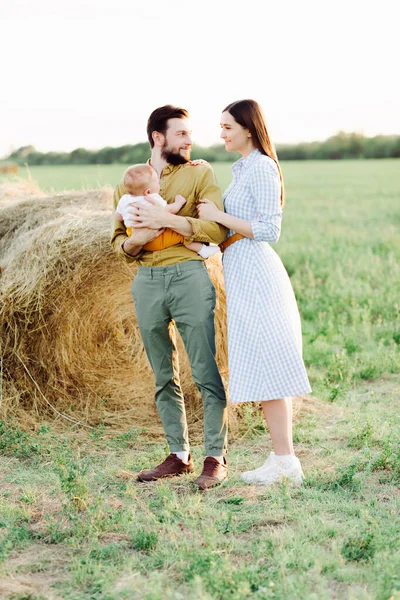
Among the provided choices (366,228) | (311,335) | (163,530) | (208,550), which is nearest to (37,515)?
(163,530)

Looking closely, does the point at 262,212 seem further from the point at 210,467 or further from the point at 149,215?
the point at 210,467

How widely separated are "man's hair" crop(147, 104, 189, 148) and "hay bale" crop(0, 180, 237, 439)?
4.02ft

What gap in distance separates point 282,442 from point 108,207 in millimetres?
2659

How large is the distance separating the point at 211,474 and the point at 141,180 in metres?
1.69

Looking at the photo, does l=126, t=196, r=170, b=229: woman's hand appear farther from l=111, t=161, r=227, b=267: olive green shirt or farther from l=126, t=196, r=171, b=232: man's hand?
l=111, t=161, r=227, b=267: olive green shirt

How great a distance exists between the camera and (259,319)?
4355 millimetres

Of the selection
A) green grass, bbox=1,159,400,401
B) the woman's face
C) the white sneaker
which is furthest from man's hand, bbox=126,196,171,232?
green grass, bbox=1,159,400,401

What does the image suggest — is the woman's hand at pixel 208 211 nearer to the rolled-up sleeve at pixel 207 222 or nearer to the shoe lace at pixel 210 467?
the rolled-up sleeve at pixel 207 222

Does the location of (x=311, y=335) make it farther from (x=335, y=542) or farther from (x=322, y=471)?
(x=335, y=542)

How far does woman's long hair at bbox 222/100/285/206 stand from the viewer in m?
4.29

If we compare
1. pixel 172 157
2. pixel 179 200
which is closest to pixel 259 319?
pixel 179 200

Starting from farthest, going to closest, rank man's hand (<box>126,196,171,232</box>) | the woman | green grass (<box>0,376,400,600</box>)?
the woman, man's hand (<box>126,196,171,232</box>), green grass (<box>0,376,400,600</box>)

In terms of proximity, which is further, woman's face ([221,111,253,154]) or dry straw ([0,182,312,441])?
dry straw ([0,182,312,441])

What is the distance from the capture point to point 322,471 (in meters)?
4.62
